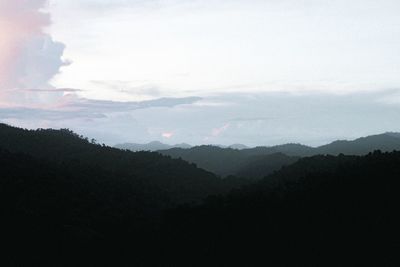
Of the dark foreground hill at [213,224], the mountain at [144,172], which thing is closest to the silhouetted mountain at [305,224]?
the dark foreground hill at [213,224]

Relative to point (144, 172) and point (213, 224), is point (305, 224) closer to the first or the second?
point (213, 224)

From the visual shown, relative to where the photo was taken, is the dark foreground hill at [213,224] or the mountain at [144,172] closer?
the dark foreground hill at [213,224]

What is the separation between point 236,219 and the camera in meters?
95.1

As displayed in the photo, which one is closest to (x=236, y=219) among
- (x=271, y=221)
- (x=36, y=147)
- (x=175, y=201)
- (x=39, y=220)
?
(x=271, y=221)

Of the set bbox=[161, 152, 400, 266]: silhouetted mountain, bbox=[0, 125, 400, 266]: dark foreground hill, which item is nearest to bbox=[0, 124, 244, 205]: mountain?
bbox=[0, 125, 400, 266]: dark foreground hill

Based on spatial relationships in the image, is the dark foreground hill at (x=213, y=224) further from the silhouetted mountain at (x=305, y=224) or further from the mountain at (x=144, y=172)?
the mountain at (x=144, y=172)

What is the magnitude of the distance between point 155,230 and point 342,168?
162ft

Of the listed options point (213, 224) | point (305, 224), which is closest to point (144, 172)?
point (213, 224)

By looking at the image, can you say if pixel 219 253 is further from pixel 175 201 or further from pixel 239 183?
pixel 239 183

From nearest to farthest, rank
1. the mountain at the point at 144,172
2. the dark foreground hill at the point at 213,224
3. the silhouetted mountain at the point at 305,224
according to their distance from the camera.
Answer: the silhouetted mountain at the point at 305,224 → the dark foreground hill at the point at 213,224 → the mountain at the point at 144,172

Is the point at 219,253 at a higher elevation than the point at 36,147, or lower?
lower

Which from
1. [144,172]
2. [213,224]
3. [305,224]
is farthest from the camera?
[144,172]

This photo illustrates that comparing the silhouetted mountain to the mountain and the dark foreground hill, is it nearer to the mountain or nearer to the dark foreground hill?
the dark foreground hill

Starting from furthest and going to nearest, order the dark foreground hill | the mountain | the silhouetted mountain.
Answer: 1. the mountain
2. the dark foreground hill
3. the silhouetted mountain
